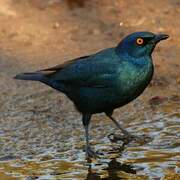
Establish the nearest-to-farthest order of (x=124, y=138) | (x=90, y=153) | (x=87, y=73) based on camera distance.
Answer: (x=90, y=153) → (x=87, y=73) → (x=124, y=138)

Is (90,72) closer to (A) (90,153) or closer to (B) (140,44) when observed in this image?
(B) (140,44)

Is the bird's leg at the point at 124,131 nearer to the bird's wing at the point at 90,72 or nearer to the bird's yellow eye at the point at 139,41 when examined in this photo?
the bird's wing at the point at 90,72

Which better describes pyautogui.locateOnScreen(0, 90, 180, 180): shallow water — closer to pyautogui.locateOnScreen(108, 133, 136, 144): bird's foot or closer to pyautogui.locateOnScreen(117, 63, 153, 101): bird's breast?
pyautogui.locateOnScreen(108, 133, 136, 144): bird's foot

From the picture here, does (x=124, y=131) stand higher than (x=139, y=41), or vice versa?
(x=139, y=41)

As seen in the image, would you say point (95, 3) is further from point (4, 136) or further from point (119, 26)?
point (4, 136)

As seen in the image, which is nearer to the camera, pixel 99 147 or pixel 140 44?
pixel 140 44

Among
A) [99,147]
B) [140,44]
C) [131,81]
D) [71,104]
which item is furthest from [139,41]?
[71,104]

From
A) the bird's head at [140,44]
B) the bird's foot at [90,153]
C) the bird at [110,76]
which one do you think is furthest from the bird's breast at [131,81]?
the bird's foot at [90,153]
